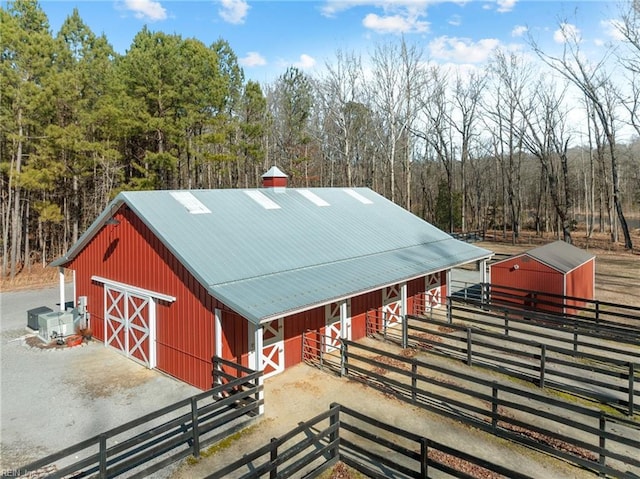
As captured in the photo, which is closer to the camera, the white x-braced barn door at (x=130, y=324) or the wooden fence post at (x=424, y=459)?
the wooden fence post at (x=424, y=459)

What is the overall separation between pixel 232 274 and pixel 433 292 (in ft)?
31.8

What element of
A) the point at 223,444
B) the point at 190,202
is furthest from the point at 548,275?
the point at 223,444

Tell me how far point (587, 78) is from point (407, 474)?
35.7 m

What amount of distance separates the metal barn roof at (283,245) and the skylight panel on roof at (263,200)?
0.04 m

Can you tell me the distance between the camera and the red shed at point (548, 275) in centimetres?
1650

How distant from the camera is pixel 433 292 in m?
17.4

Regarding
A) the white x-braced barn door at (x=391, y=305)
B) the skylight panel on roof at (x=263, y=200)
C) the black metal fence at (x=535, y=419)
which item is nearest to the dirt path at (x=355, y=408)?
the black metal fence at (x=535, y=419)

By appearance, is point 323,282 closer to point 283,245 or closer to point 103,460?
point 283,245

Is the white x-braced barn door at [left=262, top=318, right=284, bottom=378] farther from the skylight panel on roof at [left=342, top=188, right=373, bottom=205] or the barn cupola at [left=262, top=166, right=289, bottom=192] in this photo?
the skylight panel on roof at [left=342, top=188, right=373, bottom=205]

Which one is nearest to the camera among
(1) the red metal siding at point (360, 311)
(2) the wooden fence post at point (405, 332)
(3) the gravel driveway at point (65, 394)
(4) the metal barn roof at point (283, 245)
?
(3) the gravel driveway at point (65, 394)

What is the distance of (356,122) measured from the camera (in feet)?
133

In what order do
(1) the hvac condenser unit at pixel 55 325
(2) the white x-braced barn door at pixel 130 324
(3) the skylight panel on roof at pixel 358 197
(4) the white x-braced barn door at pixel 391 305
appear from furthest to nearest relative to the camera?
(3) the skylight panel on roof at pixel 358 197, (4) the white x-braced barn door at pixel 391 305, (1) the hvac condenser unit at pixel 55 325, (2) the white x-braced barn door at pixel 130 324

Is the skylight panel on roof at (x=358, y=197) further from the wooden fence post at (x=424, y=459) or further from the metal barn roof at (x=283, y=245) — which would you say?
the wooden fence post at (x=424, y=459)

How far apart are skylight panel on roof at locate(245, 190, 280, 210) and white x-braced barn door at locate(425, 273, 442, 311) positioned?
677 centimetres
